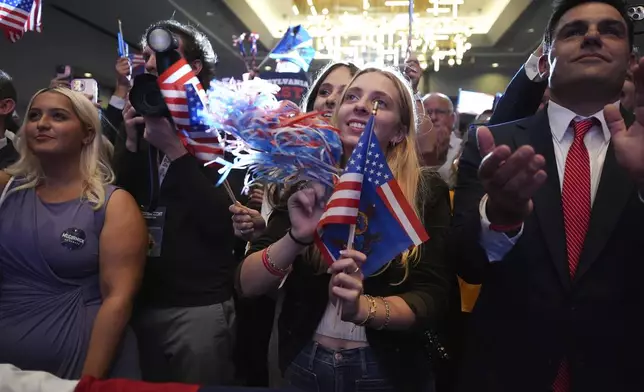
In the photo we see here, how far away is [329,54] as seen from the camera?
32.7 feet

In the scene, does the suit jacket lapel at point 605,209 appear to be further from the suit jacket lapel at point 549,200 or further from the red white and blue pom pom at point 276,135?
the red white and blue pom pom at point 276,135

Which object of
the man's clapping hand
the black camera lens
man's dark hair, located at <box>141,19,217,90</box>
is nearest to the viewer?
the man's clapping hand

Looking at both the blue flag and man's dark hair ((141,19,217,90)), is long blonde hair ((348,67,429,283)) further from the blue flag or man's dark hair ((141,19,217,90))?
the blue flag

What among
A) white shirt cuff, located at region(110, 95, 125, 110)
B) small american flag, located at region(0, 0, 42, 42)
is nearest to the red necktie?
white shirt cuff, located at region(110, 95, 125, 110)

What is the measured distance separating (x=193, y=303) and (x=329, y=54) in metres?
8.50

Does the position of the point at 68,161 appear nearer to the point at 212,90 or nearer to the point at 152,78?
the point at 152,78

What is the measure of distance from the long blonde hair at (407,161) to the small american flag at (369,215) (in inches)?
6.7

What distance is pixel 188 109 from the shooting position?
6.04 feet

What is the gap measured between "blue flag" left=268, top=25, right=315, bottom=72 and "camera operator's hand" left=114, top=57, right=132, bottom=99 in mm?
1047

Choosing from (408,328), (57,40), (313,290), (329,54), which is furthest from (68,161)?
(329,54)

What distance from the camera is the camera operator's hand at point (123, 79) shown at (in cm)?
307

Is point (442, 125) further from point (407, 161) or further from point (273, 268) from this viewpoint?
point (273, 268)

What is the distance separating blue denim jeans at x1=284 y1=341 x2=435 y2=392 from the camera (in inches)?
60.1

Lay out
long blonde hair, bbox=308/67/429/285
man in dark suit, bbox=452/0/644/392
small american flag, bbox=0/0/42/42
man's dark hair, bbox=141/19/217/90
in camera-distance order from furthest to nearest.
→ 1. small american flag, bbox=0/0/42/42
2. man's dark hair, bbox=141/19/217/90
3. long blonde hair, bbox=308/67/429/285
4. man in dark suit, bbox=452/0/644/392
